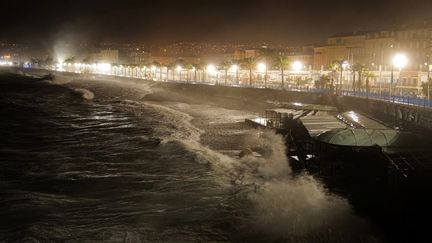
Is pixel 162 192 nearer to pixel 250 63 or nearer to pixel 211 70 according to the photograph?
pixel 250 63

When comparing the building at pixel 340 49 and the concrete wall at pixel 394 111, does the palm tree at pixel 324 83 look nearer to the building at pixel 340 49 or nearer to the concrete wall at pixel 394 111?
the concrete wall at pixel 394 111

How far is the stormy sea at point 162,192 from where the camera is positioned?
14.7 m

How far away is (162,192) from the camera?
18719mm

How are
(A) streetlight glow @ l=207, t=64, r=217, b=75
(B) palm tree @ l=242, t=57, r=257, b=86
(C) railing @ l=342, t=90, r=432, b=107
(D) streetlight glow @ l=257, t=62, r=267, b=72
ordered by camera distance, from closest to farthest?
1. (C) railing @ l=342, t=90, r=432, b=107
2. (B) palm tree @ l=242, t=57, r=257, b=86
3. (D) streetlight glow @ l=257, t=62, r=267, b=72
4. (A) streetlight glow @ l=207, t=64, r=217, b=75

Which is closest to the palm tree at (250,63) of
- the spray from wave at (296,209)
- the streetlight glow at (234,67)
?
the streetlight glow at (234,67)

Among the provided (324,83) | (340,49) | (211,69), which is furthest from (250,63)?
(340,49)

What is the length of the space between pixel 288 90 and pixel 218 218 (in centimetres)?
4387

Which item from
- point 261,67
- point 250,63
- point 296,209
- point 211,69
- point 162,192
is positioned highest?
point 250,63

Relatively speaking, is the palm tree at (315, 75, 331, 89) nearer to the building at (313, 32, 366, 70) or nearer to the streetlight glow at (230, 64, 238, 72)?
the building at (313, 32, 366, 70)

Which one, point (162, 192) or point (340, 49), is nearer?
point (162, 192)

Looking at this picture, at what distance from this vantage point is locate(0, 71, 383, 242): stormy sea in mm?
14703

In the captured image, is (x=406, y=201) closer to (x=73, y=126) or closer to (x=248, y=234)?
(x=248, y=234)

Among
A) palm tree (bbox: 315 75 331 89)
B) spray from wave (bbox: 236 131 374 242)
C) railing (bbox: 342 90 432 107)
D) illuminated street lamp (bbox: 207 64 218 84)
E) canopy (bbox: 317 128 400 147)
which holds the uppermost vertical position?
illuminated street lamp (bbox: 207 64 218 84)

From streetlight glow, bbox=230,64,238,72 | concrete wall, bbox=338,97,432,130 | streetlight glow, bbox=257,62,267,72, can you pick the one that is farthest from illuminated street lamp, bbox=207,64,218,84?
concrete wall, bbox=338,97,432,130
